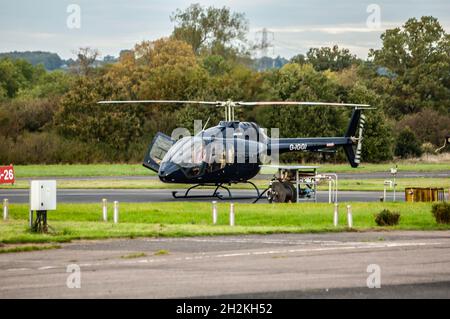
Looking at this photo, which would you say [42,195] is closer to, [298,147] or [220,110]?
[298,147]

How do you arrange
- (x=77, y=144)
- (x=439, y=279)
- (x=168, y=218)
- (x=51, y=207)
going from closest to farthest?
(x=439, y=279) < (x=51, y=207) < (x=168, y=218) < (x=77, y=144)

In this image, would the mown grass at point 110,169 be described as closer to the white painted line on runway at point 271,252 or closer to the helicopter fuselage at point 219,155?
the helicopter fuselage at point 219,155

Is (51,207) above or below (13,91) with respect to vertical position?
below

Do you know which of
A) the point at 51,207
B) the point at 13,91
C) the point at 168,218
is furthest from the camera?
the point at 13,91

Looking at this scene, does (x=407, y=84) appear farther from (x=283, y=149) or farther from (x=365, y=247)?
(x=365, y=247)

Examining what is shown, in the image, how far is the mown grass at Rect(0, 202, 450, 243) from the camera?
1013 inches

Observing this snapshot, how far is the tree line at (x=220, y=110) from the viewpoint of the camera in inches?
3071

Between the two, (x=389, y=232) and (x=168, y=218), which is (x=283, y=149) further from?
(x=389, y=232)

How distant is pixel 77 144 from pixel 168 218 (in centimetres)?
4620

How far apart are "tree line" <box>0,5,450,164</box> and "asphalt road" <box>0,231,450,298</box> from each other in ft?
148

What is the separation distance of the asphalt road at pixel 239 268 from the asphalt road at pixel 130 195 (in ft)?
52.0

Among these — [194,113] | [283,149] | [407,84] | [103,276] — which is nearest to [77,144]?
[194,113]
